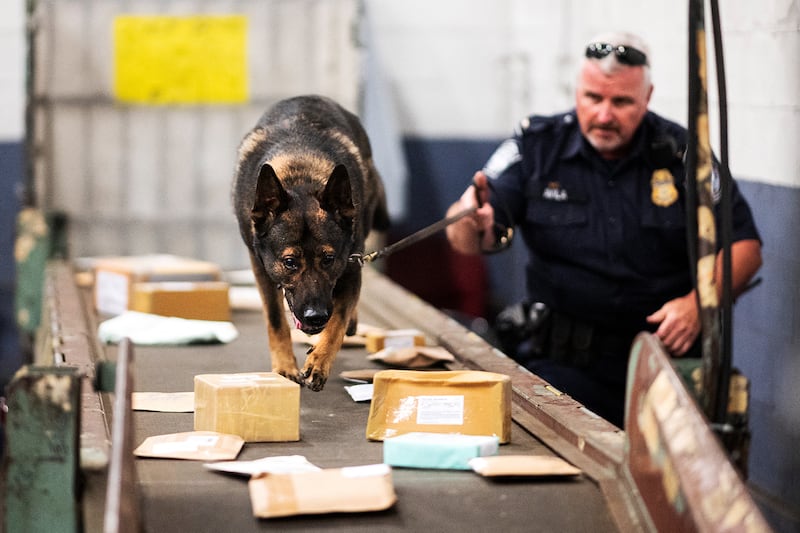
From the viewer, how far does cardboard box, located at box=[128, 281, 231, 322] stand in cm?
376

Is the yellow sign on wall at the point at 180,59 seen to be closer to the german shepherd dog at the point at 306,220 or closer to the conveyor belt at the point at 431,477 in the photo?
the german shepherd dog at the point at 306,220

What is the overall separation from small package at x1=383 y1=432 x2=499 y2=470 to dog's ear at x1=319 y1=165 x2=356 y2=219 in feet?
2.41

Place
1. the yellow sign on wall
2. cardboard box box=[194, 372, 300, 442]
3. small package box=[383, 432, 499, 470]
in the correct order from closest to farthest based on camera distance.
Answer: small package box=[383, 432, 499, 470], cardboard box box=[194, 372, 300, 442], the yellow sign on wall

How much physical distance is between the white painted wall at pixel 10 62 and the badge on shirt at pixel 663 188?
421cm

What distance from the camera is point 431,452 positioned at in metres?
2.22

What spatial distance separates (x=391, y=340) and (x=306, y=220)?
0.76 metres

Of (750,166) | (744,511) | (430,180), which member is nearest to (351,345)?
(750,166)

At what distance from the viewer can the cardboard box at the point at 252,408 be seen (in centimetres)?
240

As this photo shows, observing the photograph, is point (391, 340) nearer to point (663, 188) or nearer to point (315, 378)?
point (315, 378)

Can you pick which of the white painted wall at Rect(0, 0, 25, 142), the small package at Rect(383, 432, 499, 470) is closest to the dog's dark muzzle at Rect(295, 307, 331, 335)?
the small package at Rect(383, 432, 499, 470)

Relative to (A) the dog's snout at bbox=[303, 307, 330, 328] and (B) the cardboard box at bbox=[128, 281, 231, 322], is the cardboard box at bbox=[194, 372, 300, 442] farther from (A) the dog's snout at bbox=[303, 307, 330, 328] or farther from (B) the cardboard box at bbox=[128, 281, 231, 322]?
(B) the cardboard box at bbox=[128, 281, 231, 322]

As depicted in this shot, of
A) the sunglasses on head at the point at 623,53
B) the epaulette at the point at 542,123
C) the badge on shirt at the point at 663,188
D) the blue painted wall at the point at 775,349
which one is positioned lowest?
the blue painted wall at the point at 775,349

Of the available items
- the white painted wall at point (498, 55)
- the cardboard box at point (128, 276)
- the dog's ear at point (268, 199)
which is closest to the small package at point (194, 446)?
the dog's ear at point (268, 199)

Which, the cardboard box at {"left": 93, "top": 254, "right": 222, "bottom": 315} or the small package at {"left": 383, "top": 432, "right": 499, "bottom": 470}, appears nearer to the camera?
the small package at {"left": 383, "top": 432, "right": 499, "bottom": 470}
